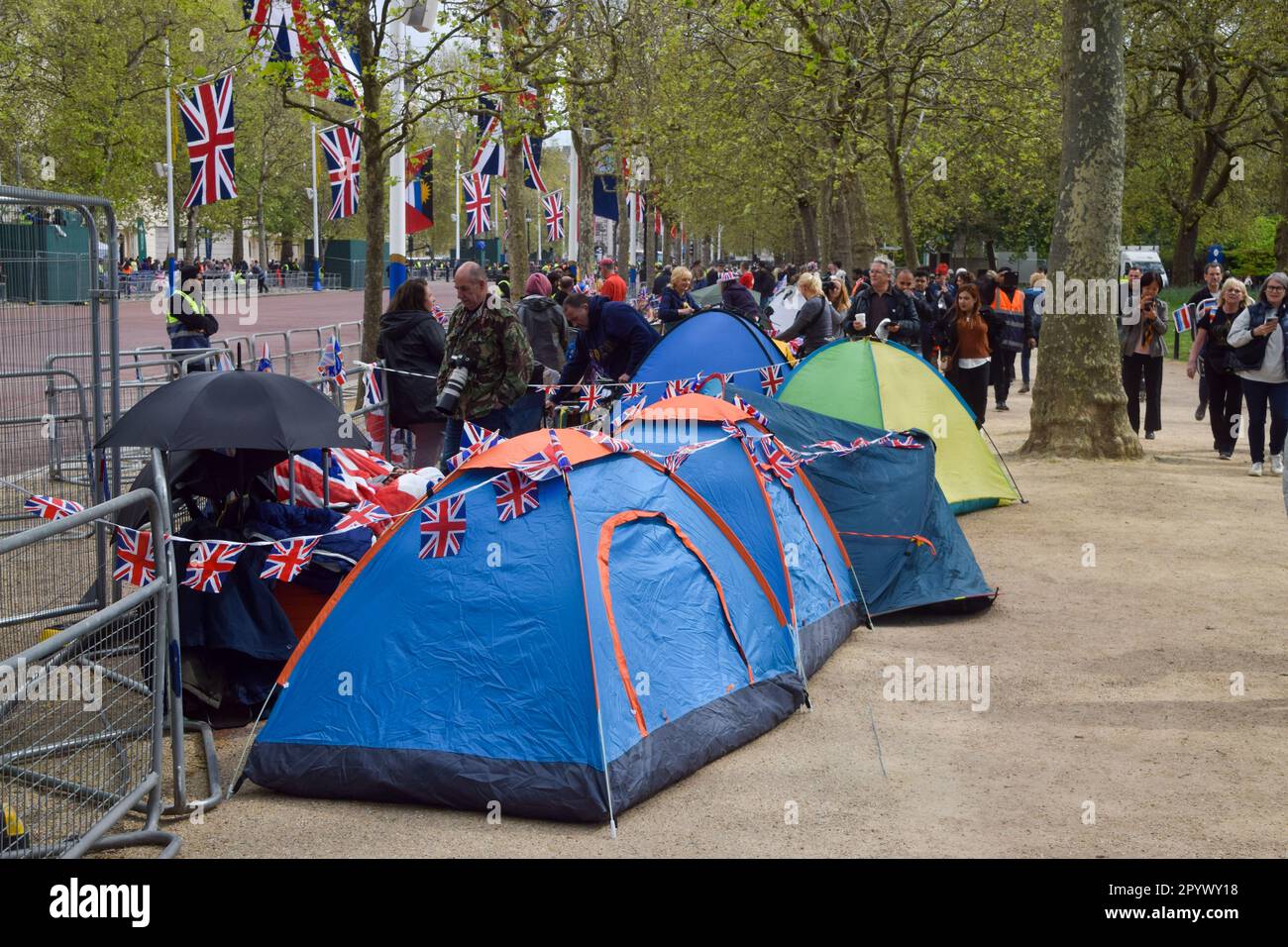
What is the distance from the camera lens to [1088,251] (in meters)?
14.4

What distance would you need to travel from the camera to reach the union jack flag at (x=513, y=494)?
6.25 meters

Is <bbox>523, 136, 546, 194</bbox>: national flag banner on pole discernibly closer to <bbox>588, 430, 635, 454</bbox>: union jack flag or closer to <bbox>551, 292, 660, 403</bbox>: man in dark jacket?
<bbox>551, 292, 660, 403</bbox>: man in dark jacket

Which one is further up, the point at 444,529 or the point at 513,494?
the point at 513,494

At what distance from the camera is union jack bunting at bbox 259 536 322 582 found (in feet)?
20.4

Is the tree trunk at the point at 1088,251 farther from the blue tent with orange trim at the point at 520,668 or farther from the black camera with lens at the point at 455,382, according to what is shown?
the blue tent with orange trim at the point at 520,668

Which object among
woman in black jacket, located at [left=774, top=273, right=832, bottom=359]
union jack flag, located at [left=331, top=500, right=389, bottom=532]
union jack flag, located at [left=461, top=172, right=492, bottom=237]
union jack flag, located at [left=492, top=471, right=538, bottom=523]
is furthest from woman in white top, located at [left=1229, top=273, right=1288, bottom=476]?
union jack flag, located at [left=461, top=172, right=492, bottom=237]

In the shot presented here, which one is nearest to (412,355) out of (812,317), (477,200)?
(812,317)

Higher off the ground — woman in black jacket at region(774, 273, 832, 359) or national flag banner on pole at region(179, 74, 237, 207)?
national flag banner on pole at region(179, 74, 237, 207)

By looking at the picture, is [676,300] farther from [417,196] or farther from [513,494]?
[513,494]

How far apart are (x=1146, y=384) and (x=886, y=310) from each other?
355 centimetres

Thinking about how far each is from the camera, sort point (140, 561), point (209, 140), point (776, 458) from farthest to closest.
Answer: point (209, 140) < point (776, 458) < point (140, 561)

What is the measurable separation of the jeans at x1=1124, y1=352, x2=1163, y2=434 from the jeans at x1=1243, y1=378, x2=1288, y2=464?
2.16 m

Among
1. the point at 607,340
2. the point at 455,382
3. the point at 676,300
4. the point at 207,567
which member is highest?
the point at 676,300
